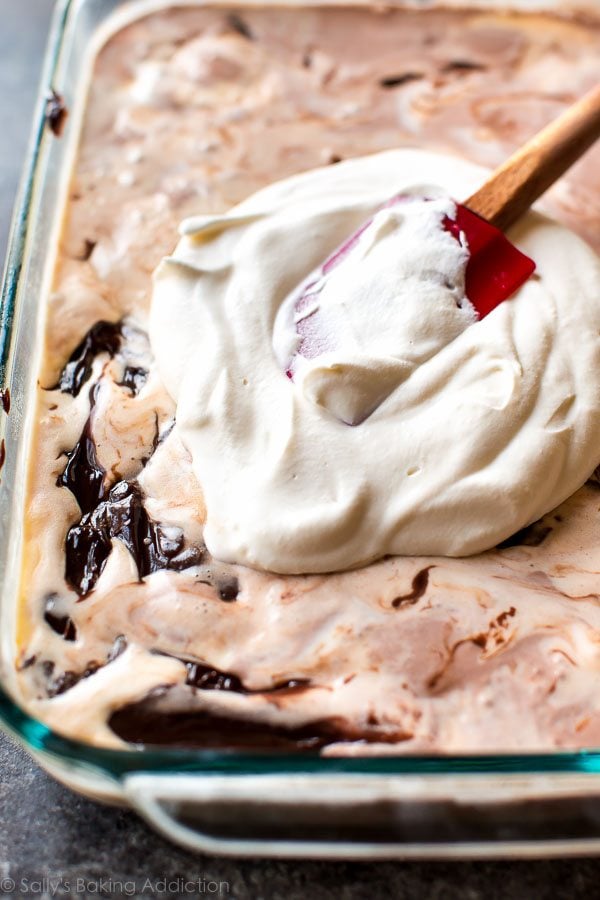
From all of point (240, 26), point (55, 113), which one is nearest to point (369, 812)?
point (55, 113)

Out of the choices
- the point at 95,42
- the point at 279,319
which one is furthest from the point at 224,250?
the point at 95,42

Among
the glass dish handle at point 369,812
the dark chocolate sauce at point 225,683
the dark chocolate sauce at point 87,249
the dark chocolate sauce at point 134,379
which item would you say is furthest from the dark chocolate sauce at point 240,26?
the glass dish handle at point 369,812

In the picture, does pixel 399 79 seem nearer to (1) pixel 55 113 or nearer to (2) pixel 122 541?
(1) pixel 55 113

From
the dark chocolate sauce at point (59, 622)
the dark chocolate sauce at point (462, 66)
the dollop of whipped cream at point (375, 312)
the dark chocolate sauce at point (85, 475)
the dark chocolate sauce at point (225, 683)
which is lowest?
the dark chocolate sauce at point (225, 683)

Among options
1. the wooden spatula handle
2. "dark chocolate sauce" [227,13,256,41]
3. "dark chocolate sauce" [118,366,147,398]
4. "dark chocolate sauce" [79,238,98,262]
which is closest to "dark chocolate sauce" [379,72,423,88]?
"dark chocolate sauce" [227,13,256,41]

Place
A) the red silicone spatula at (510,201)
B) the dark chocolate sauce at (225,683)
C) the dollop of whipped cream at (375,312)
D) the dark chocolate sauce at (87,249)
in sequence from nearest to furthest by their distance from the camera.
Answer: the dark chocolate sauce at (225,683)
the dollop of whipped cream at (375,312)
the red silicone spatula at (510,201)
the dark chocolate sauce at (87,249)

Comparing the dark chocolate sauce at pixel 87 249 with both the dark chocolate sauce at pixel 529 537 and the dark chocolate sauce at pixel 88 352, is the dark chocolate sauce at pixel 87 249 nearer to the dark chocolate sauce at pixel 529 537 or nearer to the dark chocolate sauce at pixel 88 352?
the dark chocolate sauce at pixel 88 352

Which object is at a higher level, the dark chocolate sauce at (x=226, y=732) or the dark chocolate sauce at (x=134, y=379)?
the dark chocolate sauce at (x=134, y=379)
